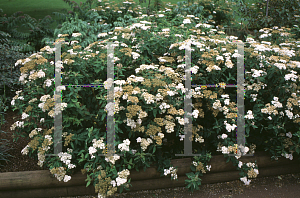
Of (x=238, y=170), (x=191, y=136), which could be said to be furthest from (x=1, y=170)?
(x=238, y=170)

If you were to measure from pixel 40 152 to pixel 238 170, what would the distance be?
7.62 feet

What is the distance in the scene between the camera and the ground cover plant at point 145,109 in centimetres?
238

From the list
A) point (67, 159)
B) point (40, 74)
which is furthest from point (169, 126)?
point (40, 74)

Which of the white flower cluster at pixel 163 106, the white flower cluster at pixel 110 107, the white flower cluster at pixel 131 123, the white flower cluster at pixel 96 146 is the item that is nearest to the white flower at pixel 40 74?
the white flower cluster at pixel 110 107

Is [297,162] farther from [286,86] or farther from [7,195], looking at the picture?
[7,195]

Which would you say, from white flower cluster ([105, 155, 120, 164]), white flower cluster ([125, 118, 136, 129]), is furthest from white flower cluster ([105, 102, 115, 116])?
white flower cluster ([105, 155, 120, 164])

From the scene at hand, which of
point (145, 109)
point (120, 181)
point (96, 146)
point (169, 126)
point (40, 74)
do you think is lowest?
point (120, 181)

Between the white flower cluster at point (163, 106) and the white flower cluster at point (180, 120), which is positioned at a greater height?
the white flower cluster at point (163, 106)

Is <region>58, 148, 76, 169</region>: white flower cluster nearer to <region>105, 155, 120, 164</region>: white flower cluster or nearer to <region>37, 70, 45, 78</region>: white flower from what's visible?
<region>105, 155, 120, 164</region>: white flower cluster

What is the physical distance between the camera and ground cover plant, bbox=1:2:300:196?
2385 mm

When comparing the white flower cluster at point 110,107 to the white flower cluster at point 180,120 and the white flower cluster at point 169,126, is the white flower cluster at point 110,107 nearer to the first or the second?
the white flower cluster at point 169,126

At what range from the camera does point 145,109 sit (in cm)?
245

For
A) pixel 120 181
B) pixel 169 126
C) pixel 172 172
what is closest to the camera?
pixel 120 181

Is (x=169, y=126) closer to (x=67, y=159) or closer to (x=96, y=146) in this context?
(x=96, y=146)
